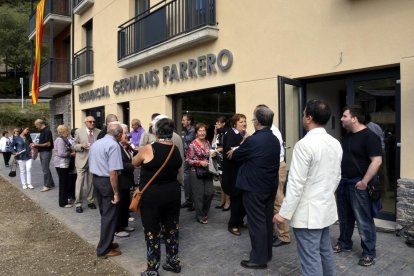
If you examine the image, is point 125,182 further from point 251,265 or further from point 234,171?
point 251,265

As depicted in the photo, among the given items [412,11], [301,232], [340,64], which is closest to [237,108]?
[340,64]

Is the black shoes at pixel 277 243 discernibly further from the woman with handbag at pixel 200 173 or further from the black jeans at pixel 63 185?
the black jeans at pixel 63 185

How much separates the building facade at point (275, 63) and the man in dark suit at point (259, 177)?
6.49 feet

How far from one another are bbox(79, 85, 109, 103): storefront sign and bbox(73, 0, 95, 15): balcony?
3264 mm

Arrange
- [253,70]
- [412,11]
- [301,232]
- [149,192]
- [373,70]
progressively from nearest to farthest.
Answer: [301,232] → [149,192] → [412,11] → [373,70] → [253,70]

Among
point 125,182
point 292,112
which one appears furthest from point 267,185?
point 292,112

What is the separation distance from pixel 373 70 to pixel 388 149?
121cm

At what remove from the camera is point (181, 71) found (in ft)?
29.3

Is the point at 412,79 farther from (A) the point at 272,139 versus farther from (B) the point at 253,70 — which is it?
(B) the point at 253,70

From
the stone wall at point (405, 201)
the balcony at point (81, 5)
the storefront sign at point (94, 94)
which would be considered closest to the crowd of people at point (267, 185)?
the stone wall at point (405, 201)

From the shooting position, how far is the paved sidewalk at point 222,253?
4031 millimetres

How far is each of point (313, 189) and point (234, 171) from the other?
2.32 metres

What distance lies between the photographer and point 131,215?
658cm

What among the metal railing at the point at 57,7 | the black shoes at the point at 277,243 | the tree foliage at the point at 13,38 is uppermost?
the tree foliage at the point at 13,38
